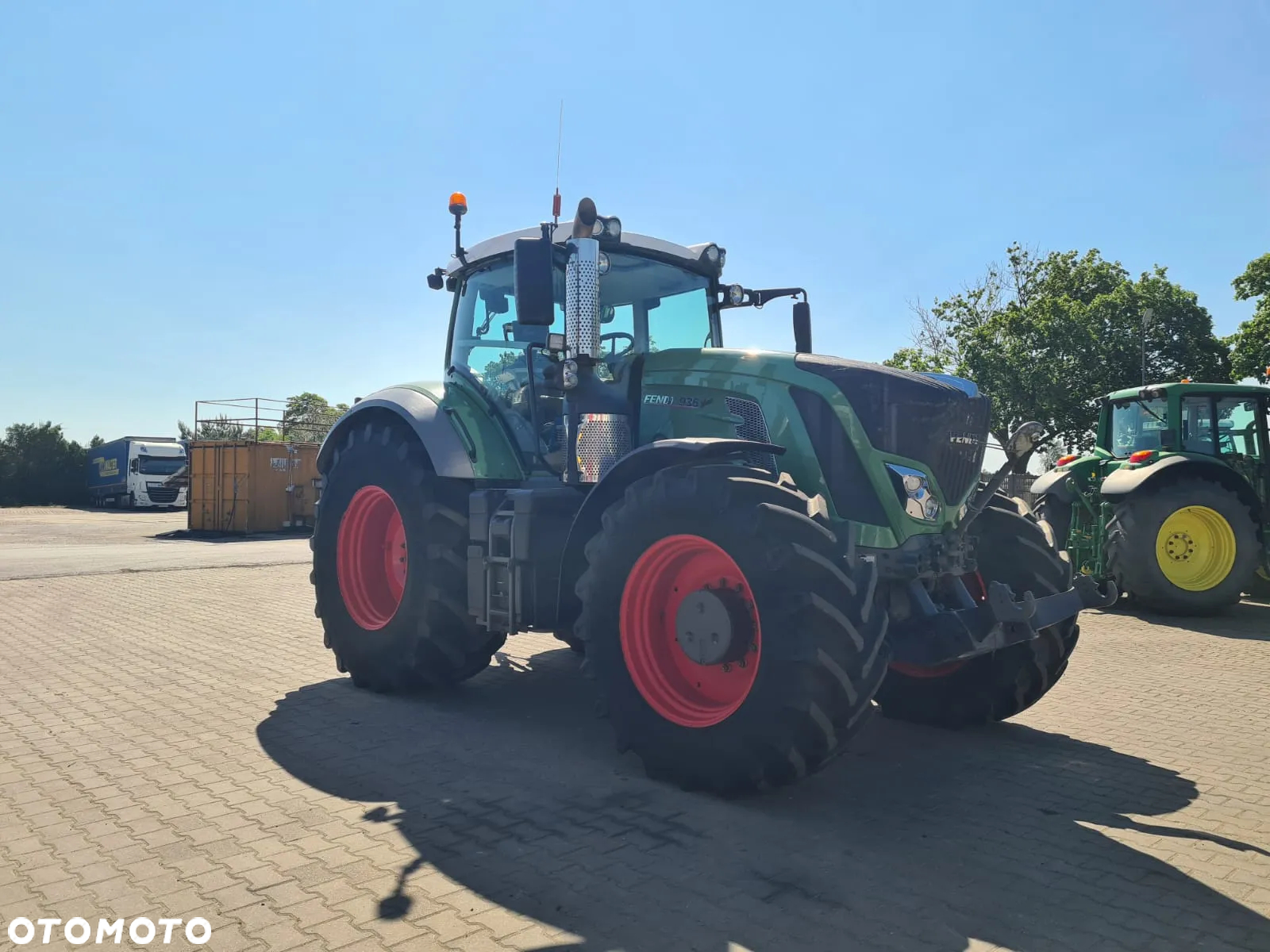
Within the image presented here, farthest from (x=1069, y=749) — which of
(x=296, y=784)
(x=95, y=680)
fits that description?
(x=95, y=680)

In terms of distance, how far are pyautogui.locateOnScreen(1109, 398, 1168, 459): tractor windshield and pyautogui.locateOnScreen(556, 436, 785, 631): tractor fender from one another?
25.7ft

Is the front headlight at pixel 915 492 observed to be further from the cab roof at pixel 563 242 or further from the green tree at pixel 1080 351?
the green tree at pixel 1080 351

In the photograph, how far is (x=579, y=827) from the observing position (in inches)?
144

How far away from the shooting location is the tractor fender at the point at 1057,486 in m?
10.7

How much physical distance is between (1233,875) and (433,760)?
3374mm

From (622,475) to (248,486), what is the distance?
21197 millimetres

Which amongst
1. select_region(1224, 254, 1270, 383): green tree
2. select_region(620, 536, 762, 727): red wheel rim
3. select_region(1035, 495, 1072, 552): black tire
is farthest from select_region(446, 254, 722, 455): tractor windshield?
select_region(1224, 254, 1270, 383): green tree

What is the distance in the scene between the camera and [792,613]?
357cm

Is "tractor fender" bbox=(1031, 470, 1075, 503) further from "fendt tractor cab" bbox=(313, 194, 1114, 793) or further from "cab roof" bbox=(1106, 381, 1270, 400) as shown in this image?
"fendt tractor cab" bbox=(313, 194, 1114, 793)

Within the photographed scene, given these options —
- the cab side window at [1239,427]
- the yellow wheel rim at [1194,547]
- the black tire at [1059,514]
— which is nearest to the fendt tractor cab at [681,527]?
the yellow wheel rim at [1194,547]

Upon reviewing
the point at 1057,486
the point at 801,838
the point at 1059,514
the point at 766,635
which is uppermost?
the point at 1057,486

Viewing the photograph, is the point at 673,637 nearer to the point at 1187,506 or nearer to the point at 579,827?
the point at 579,827

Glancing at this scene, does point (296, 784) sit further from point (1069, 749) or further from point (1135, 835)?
point (1069, 749)

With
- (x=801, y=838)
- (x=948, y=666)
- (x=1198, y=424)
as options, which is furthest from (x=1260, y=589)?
(x=801, y=838)
